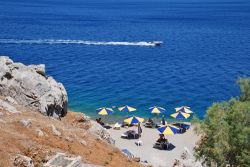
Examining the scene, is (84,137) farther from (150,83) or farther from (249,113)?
(150,83)

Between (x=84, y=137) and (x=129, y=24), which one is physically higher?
(x=129, y=24)

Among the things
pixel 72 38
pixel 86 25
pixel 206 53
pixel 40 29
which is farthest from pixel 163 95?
pixel 86 25

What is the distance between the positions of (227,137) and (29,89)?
1546 centimetres

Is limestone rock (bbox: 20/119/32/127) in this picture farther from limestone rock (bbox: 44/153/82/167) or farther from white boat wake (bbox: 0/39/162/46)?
white boat wake (bbox: 0/39/162/46)

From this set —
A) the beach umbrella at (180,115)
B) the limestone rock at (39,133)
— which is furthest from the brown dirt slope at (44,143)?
the beach umbrella at (180,115)

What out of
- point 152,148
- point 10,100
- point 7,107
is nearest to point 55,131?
point 7,107

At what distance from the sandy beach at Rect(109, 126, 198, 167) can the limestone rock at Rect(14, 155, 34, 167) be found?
18.9 metres

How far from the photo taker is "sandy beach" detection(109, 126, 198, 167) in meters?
40.6

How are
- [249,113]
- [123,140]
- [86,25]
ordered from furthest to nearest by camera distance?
[86,25]
[123,140]
[249,113]

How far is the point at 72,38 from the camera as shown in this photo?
132 metres

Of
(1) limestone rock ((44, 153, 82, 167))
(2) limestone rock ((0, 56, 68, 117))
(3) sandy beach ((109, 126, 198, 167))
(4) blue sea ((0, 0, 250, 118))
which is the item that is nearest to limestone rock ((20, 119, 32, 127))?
(1) limestone rock ((44, 153, 82, 167))

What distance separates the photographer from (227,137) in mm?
30062

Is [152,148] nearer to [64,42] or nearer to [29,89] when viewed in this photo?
[29,89]

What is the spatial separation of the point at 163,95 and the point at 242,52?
1840 inches
